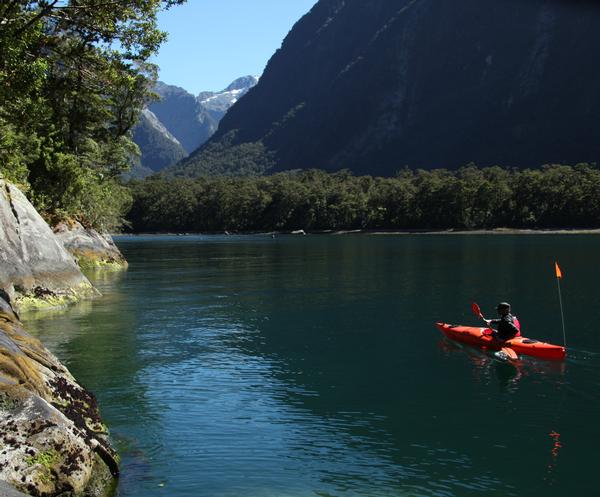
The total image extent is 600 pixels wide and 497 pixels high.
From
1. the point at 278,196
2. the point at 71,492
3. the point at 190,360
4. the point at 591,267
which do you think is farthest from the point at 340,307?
the point at 278,196

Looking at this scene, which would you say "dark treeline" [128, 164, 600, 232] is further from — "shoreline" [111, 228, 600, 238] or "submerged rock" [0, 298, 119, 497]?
"submerged rock" [0, 298, 119, 497]

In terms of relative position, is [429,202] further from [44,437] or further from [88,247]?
[44,437]

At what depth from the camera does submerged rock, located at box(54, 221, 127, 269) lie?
5341cm

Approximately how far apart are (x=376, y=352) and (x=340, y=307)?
11.6 metres

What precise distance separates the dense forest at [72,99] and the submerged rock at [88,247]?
1366mm

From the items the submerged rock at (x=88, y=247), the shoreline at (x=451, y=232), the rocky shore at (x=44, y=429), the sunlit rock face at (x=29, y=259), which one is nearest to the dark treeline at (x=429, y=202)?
the shoreline at (x=451, y=232)

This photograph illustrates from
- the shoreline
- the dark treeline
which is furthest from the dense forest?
the dark treeline

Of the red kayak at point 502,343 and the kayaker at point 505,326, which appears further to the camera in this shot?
the kayaker at point 505,326

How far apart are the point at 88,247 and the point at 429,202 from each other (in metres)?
117

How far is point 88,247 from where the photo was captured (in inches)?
2275

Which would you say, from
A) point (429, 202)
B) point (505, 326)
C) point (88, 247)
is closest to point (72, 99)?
point (88, 247)

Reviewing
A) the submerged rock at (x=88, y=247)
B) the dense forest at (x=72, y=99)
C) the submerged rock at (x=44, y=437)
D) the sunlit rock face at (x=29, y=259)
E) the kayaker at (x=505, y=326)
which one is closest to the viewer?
the submerged rock at (x=44, y=437)

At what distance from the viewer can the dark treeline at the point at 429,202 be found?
144625 mm

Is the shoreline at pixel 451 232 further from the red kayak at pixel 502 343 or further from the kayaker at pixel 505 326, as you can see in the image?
the kayaker at pixel 505 326
